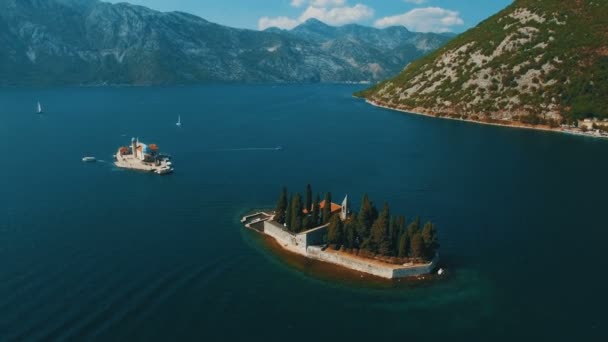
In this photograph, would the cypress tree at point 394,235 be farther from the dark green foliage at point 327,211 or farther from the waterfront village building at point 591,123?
the waterfront village building at point 591,123

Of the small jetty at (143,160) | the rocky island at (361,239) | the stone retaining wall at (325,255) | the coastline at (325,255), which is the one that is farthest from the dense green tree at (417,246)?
the small jetty at (143,160)

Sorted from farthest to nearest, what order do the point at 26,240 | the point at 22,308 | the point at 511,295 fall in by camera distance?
the point at 26,240 < the point at 511,295 < the point at 22,308

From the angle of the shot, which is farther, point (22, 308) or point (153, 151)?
point (153, 151)

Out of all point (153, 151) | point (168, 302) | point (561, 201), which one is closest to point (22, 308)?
point (168, 302)

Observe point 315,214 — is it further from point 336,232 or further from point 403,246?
point 403,246

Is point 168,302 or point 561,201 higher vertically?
point 561,201

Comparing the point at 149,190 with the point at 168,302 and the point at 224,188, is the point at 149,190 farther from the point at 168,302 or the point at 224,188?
the point at 168,302

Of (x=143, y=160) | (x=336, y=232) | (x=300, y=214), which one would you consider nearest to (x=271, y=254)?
(x=300, y=214)
